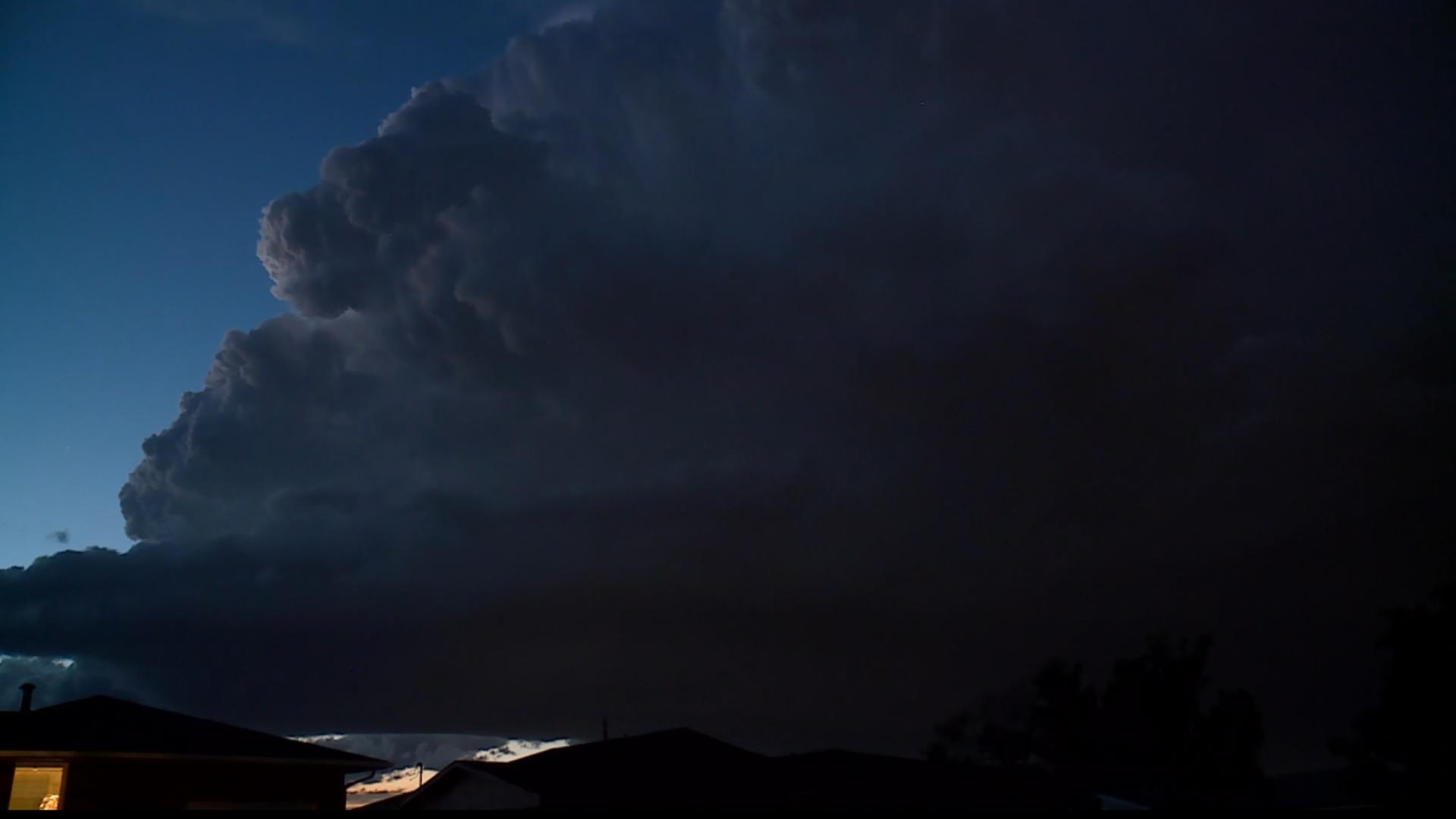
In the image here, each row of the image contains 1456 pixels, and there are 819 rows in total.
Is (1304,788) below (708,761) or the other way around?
below

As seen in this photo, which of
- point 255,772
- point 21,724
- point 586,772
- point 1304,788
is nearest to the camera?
point 21,724

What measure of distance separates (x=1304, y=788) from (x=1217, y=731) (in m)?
16.5

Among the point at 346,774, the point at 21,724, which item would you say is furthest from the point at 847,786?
the point at 21,724

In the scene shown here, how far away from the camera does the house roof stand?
21547 millimetres

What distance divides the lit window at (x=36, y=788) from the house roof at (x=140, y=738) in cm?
85

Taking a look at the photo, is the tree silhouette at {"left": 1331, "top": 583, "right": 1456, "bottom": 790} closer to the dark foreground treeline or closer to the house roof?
the dark foreground treeline

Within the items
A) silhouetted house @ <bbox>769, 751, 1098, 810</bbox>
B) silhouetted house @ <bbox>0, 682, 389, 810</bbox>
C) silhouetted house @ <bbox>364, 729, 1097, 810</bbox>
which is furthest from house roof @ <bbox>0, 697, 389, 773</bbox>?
silhouetted house @ <bbox>769, 751, 1098, 810</bbox>

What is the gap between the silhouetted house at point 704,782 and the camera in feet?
98.8

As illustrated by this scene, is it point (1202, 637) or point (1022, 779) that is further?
point (1202, 637)

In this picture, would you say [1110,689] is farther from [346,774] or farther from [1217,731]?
[346,774]

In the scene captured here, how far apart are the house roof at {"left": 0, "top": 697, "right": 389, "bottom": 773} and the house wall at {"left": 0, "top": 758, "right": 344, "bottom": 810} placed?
37 cm

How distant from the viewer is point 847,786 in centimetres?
3700

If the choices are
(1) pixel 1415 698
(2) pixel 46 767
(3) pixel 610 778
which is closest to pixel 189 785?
(2) pixel 46 767

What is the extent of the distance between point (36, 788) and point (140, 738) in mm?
2592
